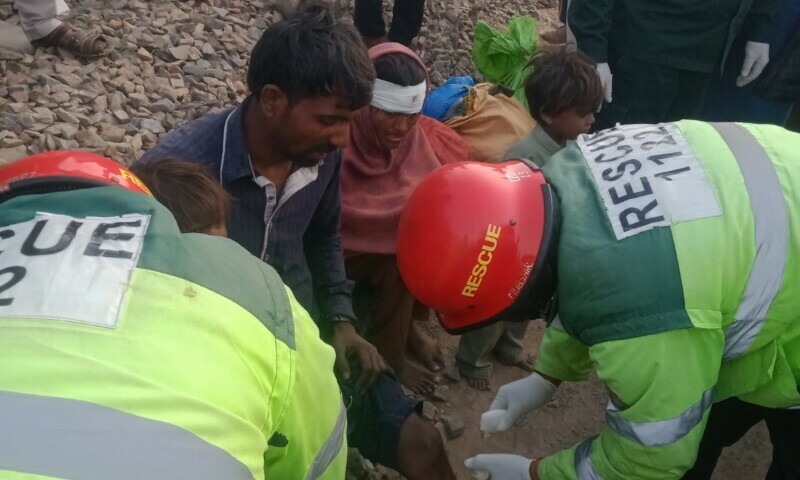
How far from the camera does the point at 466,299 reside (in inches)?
64.4

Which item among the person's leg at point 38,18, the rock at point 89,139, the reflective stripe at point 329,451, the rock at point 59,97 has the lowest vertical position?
the rock at point 89,139

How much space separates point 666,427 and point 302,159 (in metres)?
1.26

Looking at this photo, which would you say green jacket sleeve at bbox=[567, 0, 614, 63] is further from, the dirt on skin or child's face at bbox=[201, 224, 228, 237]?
child's face at bbox=[201, 224, 228, 237]

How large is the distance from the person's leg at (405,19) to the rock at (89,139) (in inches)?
86.0

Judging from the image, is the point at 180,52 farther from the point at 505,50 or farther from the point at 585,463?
the point at 585,463

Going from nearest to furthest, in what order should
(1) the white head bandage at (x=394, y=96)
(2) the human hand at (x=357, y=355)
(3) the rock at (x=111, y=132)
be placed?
(2) the human hand at (x=357, y=355) < (1) the white head bandage at (x=394, y=96) < (3) the rock at (x=111, y=132)

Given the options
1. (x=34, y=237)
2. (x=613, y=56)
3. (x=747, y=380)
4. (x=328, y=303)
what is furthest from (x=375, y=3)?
(x=34, y=237)

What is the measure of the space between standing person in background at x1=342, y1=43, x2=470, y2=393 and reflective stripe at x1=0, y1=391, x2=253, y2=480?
214 centimetres

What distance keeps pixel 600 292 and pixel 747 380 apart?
53cm

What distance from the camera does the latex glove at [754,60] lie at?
12.3 feet

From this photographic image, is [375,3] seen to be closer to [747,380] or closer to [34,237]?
[747,380]

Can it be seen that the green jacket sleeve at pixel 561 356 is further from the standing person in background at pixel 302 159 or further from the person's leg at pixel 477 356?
the person's leg at pixel 477 356

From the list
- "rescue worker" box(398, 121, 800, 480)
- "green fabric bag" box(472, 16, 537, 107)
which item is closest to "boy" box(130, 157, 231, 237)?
"rescue worker" box(398, 121, 800, 480)

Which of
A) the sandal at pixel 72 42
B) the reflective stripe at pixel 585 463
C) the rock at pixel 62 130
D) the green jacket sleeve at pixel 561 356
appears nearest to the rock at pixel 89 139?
the rock at pixel 62 130
